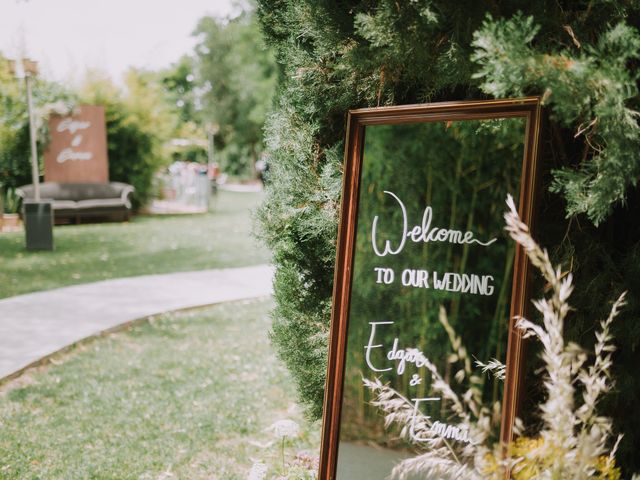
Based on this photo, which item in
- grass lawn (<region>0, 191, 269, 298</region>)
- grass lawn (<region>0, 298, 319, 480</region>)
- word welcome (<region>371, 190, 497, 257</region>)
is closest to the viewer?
word welcome (<region>371, 190, 497, 257</region>)

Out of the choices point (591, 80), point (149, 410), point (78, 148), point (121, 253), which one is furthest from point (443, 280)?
point (78, 148)

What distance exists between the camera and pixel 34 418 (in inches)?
178

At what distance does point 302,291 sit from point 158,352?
3.48m

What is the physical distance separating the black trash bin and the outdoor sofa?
4583 mm

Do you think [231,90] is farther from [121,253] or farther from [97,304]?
[97,304]

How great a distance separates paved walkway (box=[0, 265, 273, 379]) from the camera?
19.9 feet

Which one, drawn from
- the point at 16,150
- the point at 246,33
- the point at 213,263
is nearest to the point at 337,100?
the point at 213,263

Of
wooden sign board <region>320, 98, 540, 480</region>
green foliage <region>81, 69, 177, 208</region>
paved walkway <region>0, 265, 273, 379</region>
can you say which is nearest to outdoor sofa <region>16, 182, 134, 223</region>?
green foliage <region>81, 69, 177, 208</region>

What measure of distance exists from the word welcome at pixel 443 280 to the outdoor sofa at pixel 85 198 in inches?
610

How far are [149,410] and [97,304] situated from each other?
3.39 meters

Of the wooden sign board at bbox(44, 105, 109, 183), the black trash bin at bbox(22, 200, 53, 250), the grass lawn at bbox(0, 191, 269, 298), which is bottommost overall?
the grass lawn at bbox(0, 191, 269, 298)

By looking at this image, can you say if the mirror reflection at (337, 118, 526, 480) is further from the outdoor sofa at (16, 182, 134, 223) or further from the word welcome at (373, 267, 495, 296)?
the outdoor sofa at (16, 182, 134, 223)

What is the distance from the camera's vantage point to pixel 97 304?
7.73 meters

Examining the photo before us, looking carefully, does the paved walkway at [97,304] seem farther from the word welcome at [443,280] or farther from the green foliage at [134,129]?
the green foliage at [134,129]
